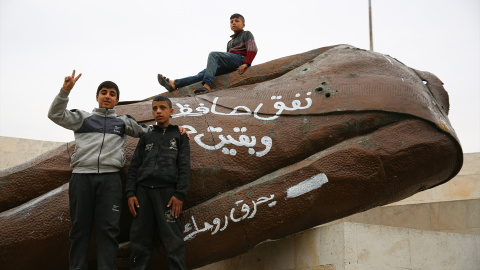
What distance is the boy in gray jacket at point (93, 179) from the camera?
4363 millimetres

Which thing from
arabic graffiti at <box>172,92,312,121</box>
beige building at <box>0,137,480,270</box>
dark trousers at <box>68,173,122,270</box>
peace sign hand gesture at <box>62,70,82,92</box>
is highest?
peace sign hand gesture at <box>62,70,82,92</box>

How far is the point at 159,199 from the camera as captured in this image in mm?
4535

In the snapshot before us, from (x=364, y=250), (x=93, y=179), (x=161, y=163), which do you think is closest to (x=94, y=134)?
(x=93, y=179)

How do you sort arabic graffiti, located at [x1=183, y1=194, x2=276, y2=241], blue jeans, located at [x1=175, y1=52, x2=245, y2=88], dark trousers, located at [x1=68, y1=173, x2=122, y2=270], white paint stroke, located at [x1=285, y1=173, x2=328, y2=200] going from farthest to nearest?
blue jeans, located at [x1=175, y1=52, x2=245, y2=88]
white paint stroke, located at [x1=285, y1=173, x2=328, y2=200]
arabic graffiti, located at [x1=183, y1=194, x2=276, y2=241]
dark trousers, located at [x1=68, y1=173, x2=122, y2=270]

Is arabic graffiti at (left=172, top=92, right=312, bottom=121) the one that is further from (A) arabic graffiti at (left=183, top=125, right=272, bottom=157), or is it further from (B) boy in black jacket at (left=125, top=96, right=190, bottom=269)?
(B) boy in black jacket at (left=125, top=96, right=190, bottom=269)

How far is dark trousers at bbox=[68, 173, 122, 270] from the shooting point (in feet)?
14.2

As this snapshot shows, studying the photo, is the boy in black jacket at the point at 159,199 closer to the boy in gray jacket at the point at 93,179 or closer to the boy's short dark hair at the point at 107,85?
the boy in gray jacket at the point at 93,179

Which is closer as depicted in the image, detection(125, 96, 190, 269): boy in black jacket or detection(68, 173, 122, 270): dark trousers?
detection(68, 173, 122, 270): dark trousers

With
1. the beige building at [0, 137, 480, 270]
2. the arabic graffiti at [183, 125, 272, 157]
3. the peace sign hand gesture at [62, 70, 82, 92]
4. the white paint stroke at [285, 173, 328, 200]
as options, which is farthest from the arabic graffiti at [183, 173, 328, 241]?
the peace sign hand gesture at [62, 70, 82, 92]

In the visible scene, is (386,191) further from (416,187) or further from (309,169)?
(309,169)

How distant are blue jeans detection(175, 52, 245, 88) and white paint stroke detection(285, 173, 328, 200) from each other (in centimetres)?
168

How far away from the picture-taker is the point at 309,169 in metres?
5.23

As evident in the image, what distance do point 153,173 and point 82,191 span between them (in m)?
0.55

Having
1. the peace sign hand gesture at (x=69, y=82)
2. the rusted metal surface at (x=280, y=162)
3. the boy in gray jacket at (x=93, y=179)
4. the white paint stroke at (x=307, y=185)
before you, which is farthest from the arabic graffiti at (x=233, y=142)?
the peace sign hand gesture at (x=69, y=82)
